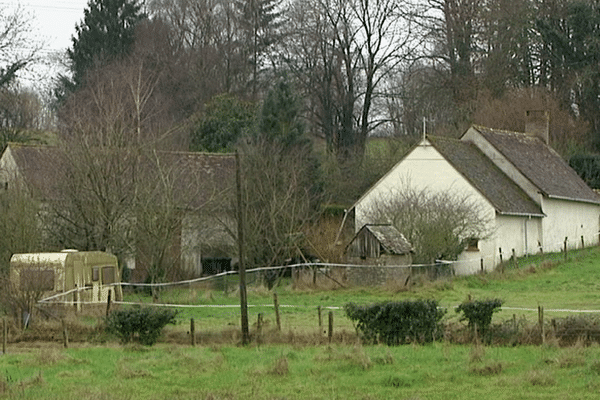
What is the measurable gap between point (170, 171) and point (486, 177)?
1521cm

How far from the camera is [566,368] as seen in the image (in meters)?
21.2

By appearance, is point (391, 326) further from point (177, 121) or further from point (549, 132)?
point (177, 121)

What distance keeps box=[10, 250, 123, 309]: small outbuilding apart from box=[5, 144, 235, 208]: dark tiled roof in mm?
5712

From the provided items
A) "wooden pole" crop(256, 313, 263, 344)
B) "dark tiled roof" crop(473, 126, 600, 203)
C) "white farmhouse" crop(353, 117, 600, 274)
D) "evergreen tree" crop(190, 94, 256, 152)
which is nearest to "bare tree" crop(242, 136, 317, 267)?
"white farmhouse" crop(353, 117, 600, 274)

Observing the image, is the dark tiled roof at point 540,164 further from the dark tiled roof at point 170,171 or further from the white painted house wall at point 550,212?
the dark tiled roof at point 170,171

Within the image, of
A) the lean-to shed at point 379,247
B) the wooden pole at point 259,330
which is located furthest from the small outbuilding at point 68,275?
the lean-to shed at point 379,247

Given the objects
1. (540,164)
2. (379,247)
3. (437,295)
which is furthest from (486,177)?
(437,295)

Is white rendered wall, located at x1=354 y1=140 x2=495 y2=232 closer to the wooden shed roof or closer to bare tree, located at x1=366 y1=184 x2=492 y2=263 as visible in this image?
bare tree, located at x1=366 y1=184 x2=492 y2=263

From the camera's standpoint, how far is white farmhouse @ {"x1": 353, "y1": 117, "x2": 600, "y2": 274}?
154 ft

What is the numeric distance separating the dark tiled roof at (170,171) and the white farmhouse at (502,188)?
6675 millimetres

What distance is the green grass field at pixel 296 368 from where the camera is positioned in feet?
63.8

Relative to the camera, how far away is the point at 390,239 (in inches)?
1619

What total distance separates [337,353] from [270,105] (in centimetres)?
2997

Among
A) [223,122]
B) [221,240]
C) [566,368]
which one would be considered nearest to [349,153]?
[223,122]
